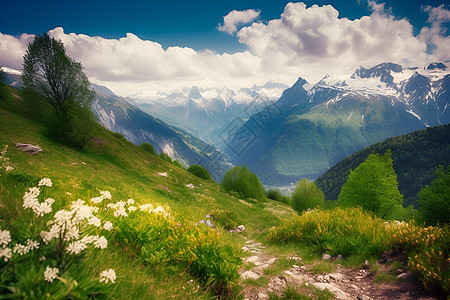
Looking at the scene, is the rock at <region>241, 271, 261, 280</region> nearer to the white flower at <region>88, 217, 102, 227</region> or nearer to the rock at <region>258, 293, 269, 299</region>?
the rock at <region>258, 293, 269, 299</region>

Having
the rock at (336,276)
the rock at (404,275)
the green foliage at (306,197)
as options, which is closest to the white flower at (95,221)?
the rock at (336,276)

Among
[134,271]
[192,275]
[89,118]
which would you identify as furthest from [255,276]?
[89,118]

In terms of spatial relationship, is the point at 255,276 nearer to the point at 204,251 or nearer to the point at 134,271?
Answer: the point at 204,251

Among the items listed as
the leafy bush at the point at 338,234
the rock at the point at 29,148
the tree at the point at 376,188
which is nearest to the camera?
the leafy bush at the point at 338,234

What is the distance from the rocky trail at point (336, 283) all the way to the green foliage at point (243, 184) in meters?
45.9

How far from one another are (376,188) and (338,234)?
72.1ft

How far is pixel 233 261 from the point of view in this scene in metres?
4.27

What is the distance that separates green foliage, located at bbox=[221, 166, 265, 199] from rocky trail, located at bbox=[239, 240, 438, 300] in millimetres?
45942

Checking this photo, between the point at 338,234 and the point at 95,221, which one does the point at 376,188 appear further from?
the point at 95,221

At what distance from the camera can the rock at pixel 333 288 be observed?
4.44 meters

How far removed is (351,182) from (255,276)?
89.8 feet

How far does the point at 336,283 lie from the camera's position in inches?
202

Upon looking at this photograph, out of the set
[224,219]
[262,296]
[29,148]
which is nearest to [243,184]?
[224,219]

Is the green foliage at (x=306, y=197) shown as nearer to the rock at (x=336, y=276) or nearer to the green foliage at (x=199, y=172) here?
the green foliage at (x=199, y=172)
